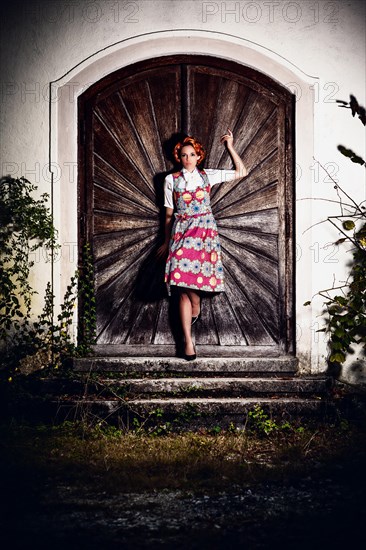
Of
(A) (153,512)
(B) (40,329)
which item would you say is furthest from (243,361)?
(A) (153,512)

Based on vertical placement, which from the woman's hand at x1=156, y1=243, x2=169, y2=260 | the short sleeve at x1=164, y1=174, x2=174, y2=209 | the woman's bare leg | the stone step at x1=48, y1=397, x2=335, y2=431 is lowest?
the stone step at x1=48, y1=397, x2=335, y2=431

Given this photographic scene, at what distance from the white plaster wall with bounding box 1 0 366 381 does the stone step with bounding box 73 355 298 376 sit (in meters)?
0.30

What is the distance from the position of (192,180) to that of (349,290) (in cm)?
173

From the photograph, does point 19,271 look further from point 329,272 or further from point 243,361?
point 329,272

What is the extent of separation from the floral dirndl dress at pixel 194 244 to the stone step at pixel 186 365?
69 cm

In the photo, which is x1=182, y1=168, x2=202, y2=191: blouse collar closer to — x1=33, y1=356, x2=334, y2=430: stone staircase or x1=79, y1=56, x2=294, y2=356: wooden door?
x1=79, y1=56, x2=294, y2=356: wooden door

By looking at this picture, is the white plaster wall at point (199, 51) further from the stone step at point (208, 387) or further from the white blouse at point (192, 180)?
the white blouse at point (192, 180)

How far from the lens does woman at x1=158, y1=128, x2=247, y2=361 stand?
548 cm

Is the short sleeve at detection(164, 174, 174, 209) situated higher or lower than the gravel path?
higher

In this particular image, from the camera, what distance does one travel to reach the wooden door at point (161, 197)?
601 centimetres

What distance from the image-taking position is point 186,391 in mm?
5379

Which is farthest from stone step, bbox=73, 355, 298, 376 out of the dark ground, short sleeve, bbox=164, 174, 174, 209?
short sleeve, bbox=164, 174, 174, 209

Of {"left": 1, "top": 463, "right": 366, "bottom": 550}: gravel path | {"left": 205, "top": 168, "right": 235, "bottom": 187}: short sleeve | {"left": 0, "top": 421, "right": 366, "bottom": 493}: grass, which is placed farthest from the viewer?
{"left": 205, "top": 168, "right": 235, "bottom": 187}: short sleeve

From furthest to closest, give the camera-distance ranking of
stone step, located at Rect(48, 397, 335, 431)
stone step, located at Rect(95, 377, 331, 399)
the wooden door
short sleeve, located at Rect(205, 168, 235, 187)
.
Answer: the wooden door < short sleeve, located at Rect(205, 168, 235, 187) < stone step, located at Rect(95, 377, 331, 399) < stone step, located at Rect(48, 397, 335, 431)
